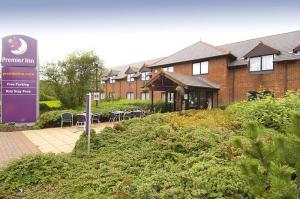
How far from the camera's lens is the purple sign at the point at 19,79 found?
→ 16109 mm

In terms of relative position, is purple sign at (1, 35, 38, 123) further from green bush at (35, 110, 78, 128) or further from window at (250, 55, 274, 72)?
window at (250, 55, 274, 72)

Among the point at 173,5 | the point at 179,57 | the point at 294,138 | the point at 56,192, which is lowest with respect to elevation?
the point at 56,192

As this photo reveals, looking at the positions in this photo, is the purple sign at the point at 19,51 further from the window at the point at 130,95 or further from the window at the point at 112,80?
the window at the point at 112,80

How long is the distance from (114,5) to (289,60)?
616 inches

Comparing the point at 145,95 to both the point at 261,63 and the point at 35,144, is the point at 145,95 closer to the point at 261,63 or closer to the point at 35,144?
the point at 261,63

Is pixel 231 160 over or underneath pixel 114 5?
underneath

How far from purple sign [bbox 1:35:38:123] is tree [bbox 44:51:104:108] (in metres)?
5.58

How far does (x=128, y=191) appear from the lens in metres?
4.50

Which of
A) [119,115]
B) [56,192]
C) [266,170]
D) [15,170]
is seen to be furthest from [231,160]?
[119,115]

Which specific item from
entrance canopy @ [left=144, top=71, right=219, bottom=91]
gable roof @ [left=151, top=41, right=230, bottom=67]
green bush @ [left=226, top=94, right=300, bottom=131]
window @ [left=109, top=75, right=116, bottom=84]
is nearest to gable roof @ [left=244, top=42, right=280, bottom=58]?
gable roof @ [left=151, top=41, right=230, bottom=67]

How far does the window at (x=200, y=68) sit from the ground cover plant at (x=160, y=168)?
49.1ft

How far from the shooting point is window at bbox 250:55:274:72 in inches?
761

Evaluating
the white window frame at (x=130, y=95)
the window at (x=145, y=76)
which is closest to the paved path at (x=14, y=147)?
the window at (x=145, y=76)

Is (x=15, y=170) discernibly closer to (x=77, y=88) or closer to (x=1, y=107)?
(x=1, y=107)
